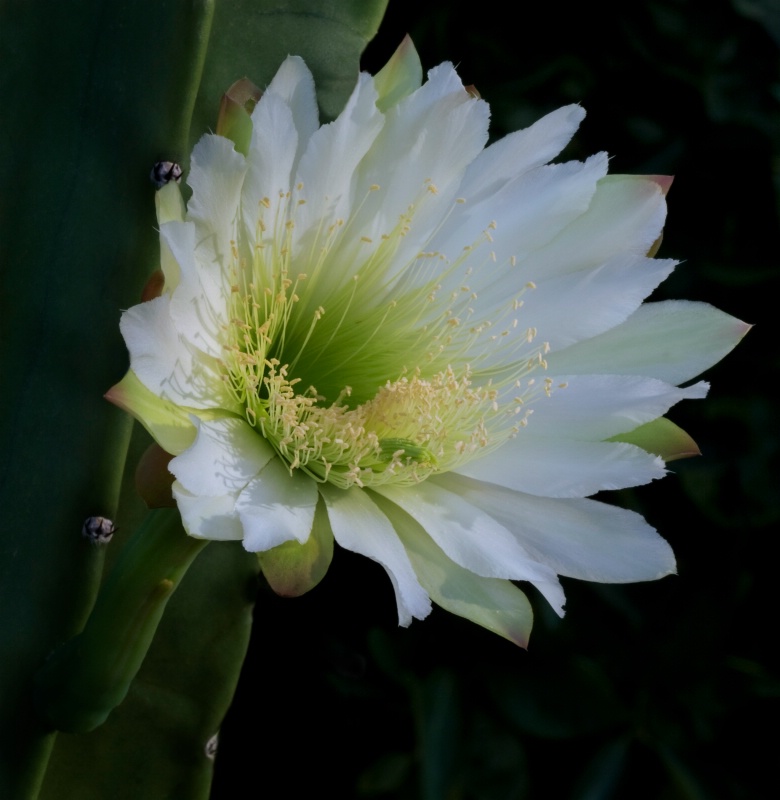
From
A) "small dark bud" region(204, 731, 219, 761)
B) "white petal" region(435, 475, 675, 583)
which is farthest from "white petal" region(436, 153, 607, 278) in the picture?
"small dark bud" region(204, 731, 219, 761)

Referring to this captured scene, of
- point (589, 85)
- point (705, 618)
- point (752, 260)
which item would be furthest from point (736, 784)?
point (589, 85)

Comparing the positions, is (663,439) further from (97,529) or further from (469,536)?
(97,529)

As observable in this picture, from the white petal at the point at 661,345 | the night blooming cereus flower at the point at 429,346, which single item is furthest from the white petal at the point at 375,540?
the white petal at the point at 661,345

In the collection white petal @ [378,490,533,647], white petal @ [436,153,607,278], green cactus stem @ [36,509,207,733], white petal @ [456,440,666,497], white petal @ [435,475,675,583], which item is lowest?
green cactus stem @ [36,509,207,733]

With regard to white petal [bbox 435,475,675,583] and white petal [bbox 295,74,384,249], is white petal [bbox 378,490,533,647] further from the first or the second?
white petal [bbox 295,74,384,249]

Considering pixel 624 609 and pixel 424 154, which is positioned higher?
pixel 424 154

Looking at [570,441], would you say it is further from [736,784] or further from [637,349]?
[736,784]

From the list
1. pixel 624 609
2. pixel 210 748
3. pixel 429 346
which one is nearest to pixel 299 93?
pixel 429 346
